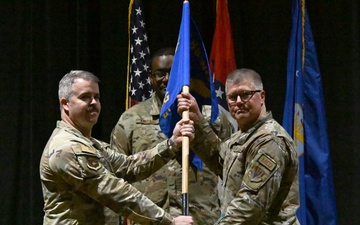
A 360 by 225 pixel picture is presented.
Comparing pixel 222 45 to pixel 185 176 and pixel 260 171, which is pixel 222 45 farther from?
pixel 260 171

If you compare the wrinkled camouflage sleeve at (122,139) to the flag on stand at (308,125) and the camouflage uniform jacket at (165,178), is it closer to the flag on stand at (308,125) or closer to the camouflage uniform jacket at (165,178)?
the camouflage uniform jacket at (165,178)

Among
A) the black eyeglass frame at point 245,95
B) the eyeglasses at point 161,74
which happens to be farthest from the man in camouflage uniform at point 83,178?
the eyeglasses at point 161,74

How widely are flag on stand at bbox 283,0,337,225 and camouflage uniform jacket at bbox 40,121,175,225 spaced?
1644 mm

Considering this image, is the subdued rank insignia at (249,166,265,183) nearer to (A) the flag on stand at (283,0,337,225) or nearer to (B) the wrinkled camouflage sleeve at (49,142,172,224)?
(B) the wrinkled camouflage sleeve at (49,142,172,224)

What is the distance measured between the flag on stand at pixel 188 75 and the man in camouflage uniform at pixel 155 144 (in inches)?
5.7

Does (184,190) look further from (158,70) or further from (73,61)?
(73,61)

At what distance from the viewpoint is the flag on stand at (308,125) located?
4.60m

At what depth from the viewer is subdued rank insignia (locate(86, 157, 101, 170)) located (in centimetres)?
322

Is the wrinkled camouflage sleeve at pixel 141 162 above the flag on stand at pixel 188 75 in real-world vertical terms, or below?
below

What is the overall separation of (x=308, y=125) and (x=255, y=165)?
5.25 ft

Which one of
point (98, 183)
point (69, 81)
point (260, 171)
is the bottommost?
point (98, 183)

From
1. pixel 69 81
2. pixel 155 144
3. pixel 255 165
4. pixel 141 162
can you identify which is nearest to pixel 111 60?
pixel 155 144

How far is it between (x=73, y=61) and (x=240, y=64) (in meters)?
1.44

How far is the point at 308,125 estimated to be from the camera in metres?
4.66
